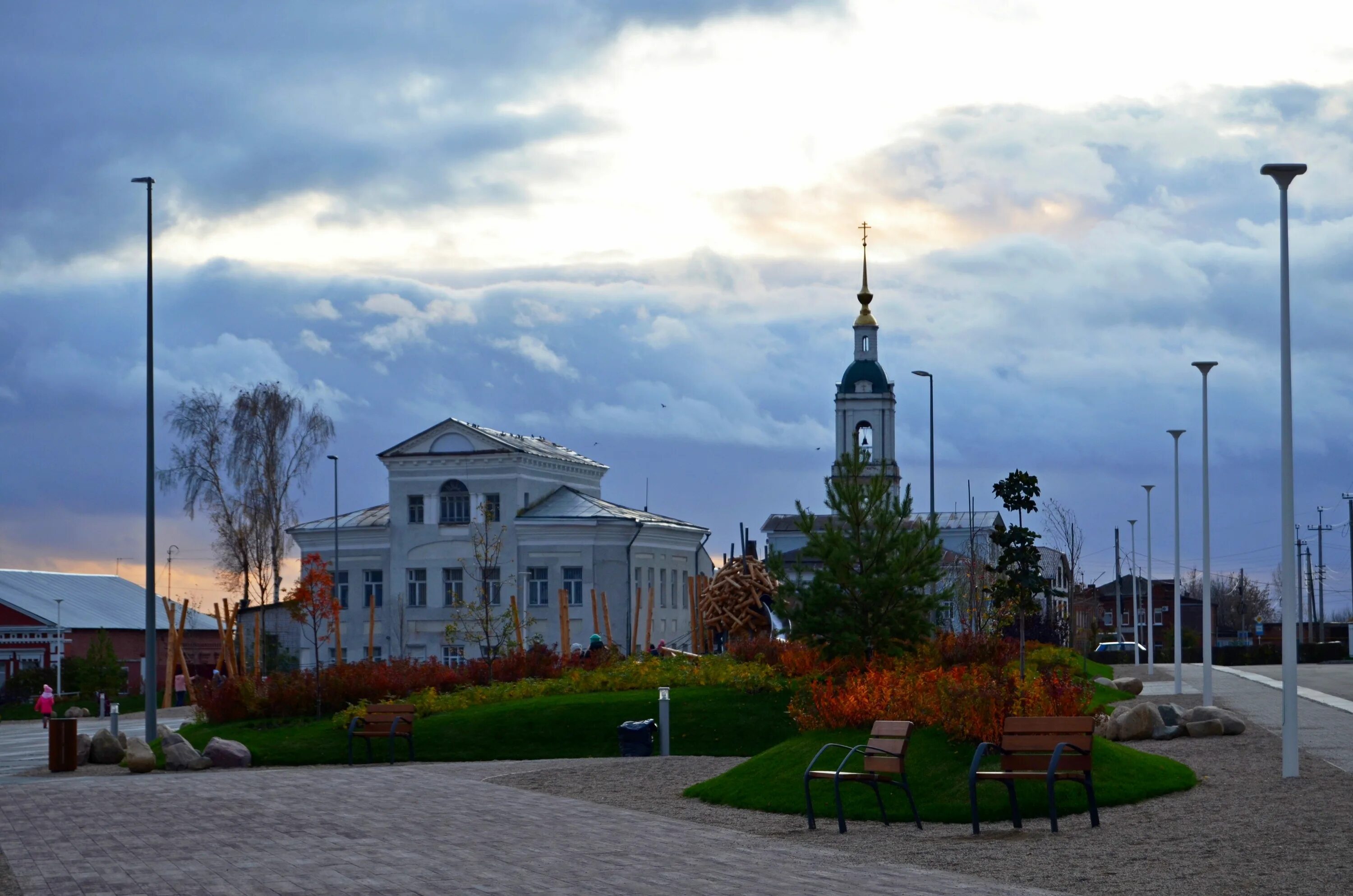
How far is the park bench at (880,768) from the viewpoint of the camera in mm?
14914

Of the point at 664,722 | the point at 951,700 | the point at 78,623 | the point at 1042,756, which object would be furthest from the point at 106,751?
the point at 78,623

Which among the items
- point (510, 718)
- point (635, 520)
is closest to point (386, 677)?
point (510, 718)

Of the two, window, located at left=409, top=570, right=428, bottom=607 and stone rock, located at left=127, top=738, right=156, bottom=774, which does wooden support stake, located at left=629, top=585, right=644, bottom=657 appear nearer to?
window, located at left=409, top=570, right=428, bottom=607

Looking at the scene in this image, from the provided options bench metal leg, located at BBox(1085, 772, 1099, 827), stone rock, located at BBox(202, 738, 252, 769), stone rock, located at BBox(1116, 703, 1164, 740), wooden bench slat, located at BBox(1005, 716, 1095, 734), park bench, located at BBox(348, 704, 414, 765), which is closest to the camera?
bench metal leg, located at BBox(1085, 772, 1099, 827)

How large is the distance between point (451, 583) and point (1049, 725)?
179ft

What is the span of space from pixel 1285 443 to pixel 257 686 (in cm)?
1999

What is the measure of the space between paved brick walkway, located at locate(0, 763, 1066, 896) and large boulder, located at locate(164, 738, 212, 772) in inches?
202

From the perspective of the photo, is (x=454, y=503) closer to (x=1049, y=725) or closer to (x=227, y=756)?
(x=227, y=756)

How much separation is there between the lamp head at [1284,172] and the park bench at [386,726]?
15.3 m

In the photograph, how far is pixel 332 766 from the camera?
25172 millimetres

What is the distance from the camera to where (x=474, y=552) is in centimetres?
6469

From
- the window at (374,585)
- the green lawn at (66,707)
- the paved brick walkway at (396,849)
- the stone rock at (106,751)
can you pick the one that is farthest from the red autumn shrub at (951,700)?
the window at (374,585)

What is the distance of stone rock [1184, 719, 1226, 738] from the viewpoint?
23.1 m

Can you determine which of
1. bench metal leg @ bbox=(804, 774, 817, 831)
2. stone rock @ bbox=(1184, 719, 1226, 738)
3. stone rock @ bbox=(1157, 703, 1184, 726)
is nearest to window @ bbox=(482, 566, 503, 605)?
stone rock @ bbox=(1157, 703, 1184, 726)
